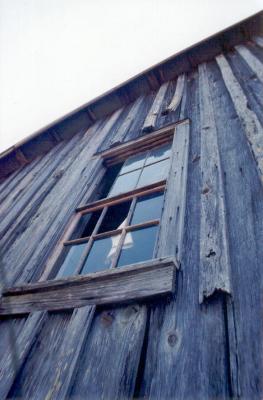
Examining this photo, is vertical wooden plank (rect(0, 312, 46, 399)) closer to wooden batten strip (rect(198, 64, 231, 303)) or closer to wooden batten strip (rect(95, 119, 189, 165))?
wooden batten strip (rect(198, 64, 231, 303))

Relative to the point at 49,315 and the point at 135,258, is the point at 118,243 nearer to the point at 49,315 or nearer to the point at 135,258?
the point at 135,258

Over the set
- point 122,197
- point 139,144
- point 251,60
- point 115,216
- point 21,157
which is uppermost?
point 21,157

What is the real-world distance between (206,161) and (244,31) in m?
3.84

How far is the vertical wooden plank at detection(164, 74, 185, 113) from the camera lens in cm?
395

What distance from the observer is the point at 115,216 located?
2914 mm

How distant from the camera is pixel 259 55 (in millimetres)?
4074

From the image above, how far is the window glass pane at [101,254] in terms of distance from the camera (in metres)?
2.29

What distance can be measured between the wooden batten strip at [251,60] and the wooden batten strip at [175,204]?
128 cm

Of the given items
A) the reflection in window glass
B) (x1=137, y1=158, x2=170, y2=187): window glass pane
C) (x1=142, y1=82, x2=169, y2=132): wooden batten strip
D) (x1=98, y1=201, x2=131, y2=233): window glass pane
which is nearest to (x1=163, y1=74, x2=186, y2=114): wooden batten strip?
(x1=142, y1=82, x2=169, y2=132): wooden batten strip

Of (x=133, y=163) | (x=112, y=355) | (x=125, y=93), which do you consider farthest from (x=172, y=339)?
(x=125, y=93)

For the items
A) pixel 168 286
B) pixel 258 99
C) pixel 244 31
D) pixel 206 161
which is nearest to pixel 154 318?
pixel 168 286

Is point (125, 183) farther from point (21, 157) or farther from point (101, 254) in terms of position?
point (21, 157)

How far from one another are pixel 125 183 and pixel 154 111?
1.51 meters

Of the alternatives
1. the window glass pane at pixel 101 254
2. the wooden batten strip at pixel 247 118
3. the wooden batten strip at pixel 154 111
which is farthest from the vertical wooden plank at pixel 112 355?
the wooden batten strip at pixel 154 111
